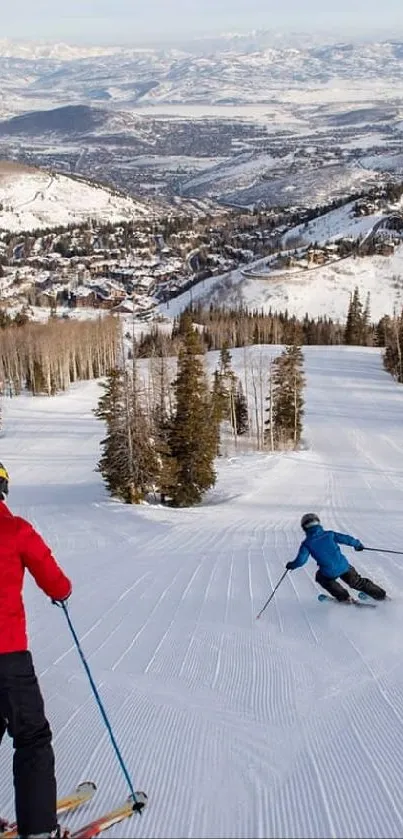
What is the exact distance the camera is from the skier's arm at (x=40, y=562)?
397 centimetres

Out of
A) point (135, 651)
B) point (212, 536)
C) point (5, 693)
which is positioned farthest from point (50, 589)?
point (212, 536)

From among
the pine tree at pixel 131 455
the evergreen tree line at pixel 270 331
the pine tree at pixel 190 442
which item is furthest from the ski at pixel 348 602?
the evergreen tree line at pixel 270 331

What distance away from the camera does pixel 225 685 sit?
5949 mm

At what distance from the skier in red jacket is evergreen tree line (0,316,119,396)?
64252 millimetres

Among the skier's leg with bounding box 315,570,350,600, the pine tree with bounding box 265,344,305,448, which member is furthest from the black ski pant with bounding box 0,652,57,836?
the pine tree with bounding box 265,344,305,448

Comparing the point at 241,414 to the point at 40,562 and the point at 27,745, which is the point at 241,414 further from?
the point at 27,745

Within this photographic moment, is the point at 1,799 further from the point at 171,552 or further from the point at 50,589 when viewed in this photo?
the point at 171,552

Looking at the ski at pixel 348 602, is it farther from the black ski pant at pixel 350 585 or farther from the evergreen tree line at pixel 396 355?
the evergreen tree line at pixel 396 355

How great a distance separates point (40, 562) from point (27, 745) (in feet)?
3.11

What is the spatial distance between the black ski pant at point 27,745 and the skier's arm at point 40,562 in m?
0.40

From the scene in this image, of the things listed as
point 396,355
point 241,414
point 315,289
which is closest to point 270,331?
point 315,289

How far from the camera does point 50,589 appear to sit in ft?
13.4

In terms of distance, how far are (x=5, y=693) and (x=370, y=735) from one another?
2.60m

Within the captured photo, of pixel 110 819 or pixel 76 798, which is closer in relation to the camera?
pixel 110 819
